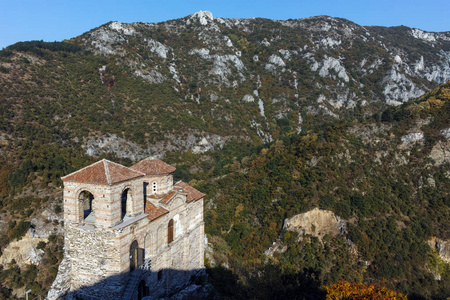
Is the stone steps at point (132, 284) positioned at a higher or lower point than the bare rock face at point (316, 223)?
higher

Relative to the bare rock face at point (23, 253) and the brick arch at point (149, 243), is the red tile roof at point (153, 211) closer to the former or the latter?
the brick arch at point (149, 243)

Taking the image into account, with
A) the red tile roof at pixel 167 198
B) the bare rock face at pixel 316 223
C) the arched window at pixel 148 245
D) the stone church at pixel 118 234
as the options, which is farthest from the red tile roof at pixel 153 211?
the bare rock face at pixel 316 223

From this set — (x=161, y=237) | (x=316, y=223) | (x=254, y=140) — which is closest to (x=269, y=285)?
(x=316, y=223)

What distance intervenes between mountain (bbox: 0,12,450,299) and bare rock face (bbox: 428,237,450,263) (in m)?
0.53

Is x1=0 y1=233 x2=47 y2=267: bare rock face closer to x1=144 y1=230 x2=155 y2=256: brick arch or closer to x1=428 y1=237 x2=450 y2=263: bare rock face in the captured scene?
x1=144 y1=230 x2=155 y2=256: brick arch

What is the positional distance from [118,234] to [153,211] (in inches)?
141

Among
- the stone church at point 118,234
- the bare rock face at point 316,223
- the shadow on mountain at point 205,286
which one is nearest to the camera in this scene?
the stone church at point 118,234

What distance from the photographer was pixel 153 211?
1845 centimetres

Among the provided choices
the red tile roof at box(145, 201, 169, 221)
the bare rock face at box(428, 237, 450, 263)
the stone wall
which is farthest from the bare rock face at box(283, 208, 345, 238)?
the stone wall

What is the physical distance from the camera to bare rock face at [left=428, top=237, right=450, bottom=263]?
28.0m

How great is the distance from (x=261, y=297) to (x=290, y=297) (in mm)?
3343

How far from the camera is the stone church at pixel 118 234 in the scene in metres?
15.1

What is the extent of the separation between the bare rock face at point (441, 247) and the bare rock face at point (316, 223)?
9.75 meters

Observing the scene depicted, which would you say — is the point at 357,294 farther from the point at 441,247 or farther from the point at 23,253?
the point at 23,253
